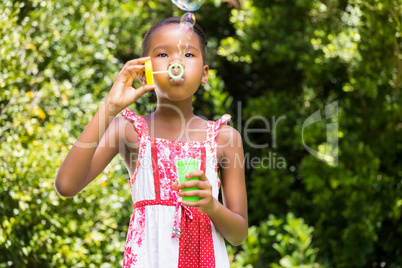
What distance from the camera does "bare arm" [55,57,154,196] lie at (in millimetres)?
1812

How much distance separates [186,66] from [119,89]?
0.24 m

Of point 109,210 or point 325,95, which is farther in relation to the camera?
point 325,95

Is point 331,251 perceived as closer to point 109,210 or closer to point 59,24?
point 109,210

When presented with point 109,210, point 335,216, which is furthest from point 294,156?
point 109,210

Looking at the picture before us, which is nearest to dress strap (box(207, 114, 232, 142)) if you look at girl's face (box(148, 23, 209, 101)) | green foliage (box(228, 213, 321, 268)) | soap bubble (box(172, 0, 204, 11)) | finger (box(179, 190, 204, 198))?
girl's face (box(148, 23, 209, 101))

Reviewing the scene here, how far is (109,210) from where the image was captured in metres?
3.55

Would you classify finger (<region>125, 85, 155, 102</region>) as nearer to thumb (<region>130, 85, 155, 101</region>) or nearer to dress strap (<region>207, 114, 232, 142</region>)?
thumb (<region>130, 85, 155, 101</region>)

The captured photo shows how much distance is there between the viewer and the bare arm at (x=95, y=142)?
5.95 ft

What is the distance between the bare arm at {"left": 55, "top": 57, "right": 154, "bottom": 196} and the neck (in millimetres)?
200

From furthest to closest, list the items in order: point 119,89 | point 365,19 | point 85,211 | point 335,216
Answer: point 335,216 < point 365,19 < point 85,211 < point 119,89

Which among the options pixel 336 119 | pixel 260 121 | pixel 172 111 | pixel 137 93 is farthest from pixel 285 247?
pixel 137 93

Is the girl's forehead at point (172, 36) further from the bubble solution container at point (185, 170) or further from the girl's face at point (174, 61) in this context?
the bubble solution container at point (185, 170)

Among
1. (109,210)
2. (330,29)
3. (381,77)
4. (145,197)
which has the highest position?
(330,29)

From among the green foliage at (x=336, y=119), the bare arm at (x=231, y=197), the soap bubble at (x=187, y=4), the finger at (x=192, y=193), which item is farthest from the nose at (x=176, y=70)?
the green foliage at (x=336, y=119)
